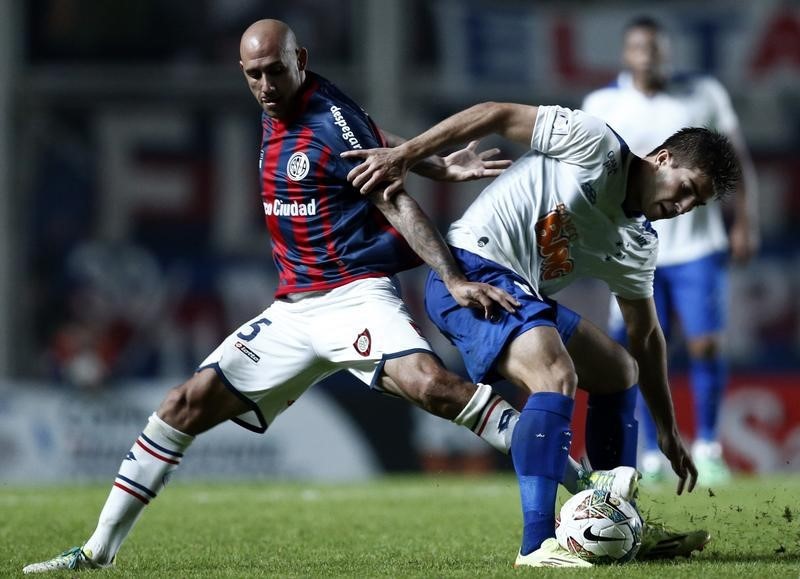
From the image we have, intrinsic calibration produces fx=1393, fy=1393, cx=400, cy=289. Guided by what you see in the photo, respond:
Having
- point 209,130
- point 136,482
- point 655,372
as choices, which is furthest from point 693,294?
point 209,130

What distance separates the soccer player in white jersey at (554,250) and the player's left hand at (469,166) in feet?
0.79

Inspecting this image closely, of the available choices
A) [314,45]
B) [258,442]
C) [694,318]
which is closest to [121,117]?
[314,45]

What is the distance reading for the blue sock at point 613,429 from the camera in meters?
5.49

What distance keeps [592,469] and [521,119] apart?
1425 millimetres

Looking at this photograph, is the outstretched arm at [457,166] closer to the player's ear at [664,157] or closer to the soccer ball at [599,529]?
the player's ear at [664,157]

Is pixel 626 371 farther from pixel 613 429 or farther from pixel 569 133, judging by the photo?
pixel 569 133

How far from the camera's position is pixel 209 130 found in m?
16.2

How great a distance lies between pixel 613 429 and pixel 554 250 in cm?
78

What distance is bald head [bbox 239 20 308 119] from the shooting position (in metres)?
5.13

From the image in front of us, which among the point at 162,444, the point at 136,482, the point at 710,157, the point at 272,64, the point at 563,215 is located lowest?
the point at 136,482

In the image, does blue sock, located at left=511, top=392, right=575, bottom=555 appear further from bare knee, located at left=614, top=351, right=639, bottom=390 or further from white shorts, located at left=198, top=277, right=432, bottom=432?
bare knee, located at left=614, top=351, right=639, bottom=390

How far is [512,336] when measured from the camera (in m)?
4.84

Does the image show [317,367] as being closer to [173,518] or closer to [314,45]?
[173,518]

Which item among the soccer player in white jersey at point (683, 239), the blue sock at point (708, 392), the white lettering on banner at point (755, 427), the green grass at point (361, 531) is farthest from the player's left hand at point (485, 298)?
the white lettering on banner at point (755, 427)
